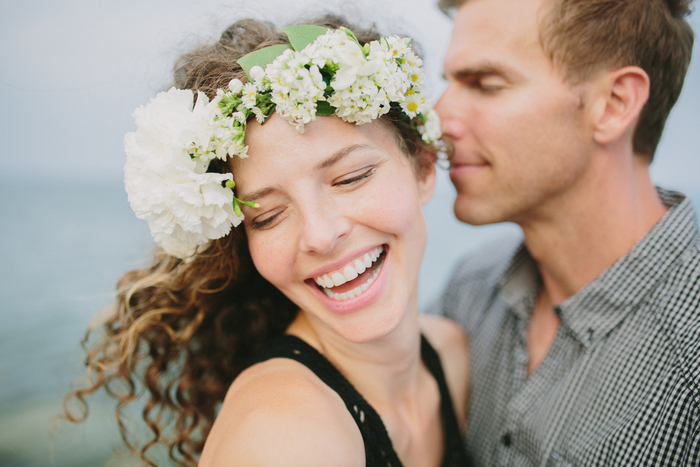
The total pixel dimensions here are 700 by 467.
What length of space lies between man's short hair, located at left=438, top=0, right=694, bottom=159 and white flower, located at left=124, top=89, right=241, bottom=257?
1919mm

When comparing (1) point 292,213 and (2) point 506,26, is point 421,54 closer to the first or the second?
(2) point 506,26

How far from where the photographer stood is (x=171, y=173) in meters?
1.62

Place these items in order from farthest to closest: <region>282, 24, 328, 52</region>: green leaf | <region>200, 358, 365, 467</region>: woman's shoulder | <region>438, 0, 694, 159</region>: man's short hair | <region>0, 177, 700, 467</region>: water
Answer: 1. <region>0, 177, 700, 467</region>: water
2. <region>438, 0, 694, 159</region>: man's short hair
3. <region>282, 24, 328, 52</region>: green leaf
4. <region>200, 358, 365, 467</region>: woman's shoulder

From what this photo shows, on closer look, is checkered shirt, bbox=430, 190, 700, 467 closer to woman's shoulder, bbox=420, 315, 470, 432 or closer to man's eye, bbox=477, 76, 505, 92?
woman's shoulder, bbox=420, 315, 470, 432

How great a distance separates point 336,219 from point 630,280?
167 cm

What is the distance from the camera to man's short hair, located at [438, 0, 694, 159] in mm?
2467

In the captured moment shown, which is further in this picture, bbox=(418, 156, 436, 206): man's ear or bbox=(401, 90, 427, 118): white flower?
→ bbox=(418, 156, 436, 206): man's ear

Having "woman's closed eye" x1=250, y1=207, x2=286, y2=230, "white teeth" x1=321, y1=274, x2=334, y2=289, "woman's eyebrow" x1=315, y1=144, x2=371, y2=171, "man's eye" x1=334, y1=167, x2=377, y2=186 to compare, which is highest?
"woman's eyebrow" x1=315, y1=144, x2=371, y2=171

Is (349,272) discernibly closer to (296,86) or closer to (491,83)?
(296,86)

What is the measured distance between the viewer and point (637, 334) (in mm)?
2236

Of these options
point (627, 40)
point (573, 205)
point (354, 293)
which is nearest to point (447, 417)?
point (354, 293)

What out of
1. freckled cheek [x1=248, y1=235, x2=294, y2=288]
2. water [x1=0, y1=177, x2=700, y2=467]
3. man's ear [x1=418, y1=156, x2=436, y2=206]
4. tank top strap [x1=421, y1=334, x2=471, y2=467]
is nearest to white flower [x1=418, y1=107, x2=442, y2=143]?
man's ear [x1=418, y1=156, x2=436, y2=206]

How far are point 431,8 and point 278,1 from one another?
1537 mm

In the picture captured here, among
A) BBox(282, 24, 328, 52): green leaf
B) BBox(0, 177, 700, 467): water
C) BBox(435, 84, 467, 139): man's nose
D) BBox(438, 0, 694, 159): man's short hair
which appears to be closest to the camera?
BBox(282, 24, 328, 52): green leaf
